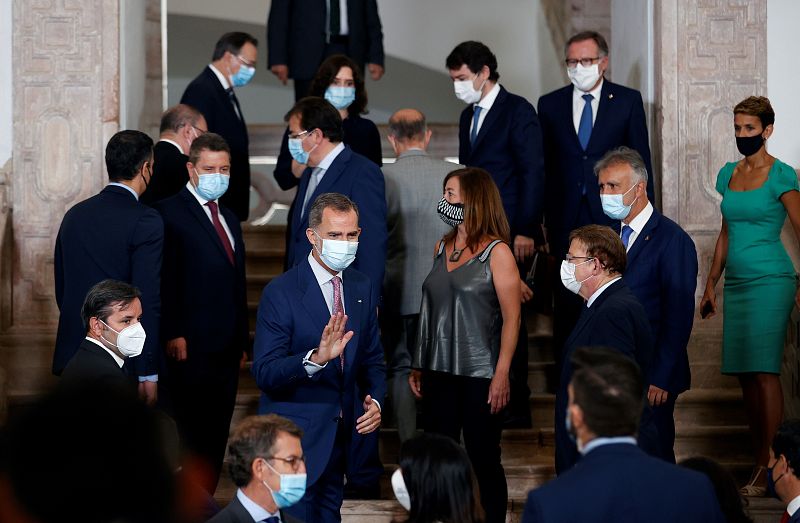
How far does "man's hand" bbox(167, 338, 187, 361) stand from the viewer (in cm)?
569

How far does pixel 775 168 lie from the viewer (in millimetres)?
6082

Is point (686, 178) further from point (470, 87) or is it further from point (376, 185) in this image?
point (376, 185)

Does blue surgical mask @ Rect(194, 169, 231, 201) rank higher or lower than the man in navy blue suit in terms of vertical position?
higher

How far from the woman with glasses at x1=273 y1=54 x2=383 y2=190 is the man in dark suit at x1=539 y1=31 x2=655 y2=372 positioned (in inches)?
39.0

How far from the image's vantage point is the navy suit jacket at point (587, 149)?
656 centimetres

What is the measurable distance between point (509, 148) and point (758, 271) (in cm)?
140

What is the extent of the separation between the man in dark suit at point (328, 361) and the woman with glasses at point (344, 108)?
1891 millimetres

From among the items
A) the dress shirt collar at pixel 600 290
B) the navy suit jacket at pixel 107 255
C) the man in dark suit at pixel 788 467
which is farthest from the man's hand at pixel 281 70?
the man in dark suit at pixel 788 467

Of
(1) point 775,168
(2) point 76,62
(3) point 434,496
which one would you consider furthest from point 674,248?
(2) point 76,62

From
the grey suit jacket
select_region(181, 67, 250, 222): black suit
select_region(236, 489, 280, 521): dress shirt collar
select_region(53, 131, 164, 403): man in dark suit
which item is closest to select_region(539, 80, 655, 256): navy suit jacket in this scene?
the grey suit jacket

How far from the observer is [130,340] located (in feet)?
15.5

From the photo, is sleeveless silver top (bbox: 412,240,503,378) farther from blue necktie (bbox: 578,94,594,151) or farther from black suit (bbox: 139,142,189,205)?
black suit (bbox: 139,142,189,205)

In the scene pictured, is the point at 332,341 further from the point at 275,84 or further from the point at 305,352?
the point at 275,84

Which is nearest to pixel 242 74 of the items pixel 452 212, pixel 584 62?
pixel 584 62
